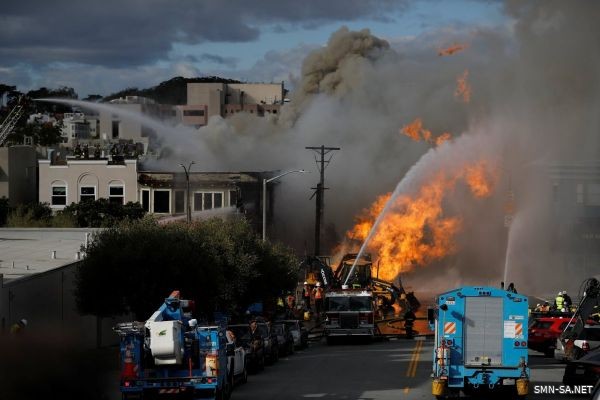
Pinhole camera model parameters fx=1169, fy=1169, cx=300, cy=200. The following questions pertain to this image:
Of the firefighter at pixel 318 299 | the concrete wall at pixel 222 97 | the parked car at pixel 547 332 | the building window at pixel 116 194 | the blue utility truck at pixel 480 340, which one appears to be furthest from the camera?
the concrete wall at pixel 222 97

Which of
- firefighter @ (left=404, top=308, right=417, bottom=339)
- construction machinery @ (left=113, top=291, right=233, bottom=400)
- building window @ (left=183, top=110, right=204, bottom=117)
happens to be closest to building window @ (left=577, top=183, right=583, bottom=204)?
firefighter @ (left=404, top=308, right=417, bottom=339)

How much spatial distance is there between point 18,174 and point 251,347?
2979 inches

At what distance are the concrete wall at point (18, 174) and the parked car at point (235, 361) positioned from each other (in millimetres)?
73775

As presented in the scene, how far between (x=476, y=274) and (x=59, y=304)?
53.1 meters

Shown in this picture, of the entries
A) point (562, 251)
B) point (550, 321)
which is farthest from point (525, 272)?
point (550, 321)

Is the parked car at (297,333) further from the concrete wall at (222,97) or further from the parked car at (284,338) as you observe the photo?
the concrete wall at (222,97)

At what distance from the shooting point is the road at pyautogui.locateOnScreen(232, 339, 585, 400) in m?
28.0

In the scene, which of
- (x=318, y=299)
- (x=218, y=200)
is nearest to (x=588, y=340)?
(x=318, y=299)

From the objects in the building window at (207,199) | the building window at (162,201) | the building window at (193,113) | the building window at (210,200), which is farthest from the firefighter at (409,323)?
the building window at (193,113)

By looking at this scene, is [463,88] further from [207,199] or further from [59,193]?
[59,193]

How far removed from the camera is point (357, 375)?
3278 centimetres

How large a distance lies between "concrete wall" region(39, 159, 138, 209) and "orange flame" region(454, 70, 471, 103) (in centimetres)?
2941

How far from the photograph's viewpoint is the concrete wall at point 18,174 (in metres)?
103

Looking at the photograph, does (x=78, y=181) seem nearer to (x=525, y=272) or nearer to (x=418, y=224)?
(x=418, y=224)
